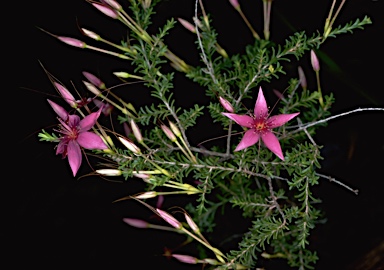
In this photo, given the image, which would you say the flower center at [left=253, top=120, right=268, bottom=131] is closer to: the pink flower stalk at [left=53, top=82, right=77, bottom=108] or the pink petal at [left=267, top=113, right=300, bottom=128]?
the pink petal at [left=267, top=113, right=300, bottom=128]

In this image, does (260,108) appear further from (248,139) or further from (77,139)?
(77,139)

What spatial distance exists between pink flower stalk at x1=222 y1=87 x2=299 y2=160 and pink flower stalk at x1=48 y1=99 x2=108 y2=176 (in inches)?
7.4

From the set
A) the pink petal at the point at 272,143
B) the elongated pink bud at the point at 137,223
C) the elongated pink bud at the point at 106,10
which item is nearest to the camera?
the pink petal at the point at 272,143

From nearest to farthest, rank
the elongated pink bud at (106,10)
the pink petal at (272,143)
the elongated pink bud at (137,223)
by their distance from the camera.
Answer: the pink petal at (272,143) < the elongated pink bud at (106,10) < the elongated pink bud at (137,223)

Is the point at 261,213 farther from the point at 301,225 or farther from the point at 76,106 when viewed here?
the point at 76,106

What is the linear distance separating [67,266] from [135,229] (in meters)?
0.16

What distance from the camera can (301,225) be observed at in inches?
32.3

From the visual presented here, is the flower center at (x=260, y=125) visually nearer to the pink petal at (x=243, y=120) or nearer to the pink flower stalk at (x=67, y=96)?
the pink petal at (x=243, y=120)

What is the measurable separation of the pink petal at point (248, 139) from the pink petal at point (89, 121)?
0.20 m

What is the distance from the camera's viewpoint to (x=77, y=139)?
0.77 meters

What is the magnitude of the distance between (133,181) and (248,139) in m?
0.49

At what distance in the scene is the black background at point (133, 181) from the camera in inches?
43.4

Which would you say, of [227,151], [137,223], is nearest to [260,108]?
[227,151]

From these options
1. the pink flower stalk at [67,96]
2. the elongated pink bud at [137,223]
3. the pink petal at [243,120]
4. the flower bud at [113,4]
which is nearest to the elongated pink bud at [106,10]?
the flower bud at [113,4]
